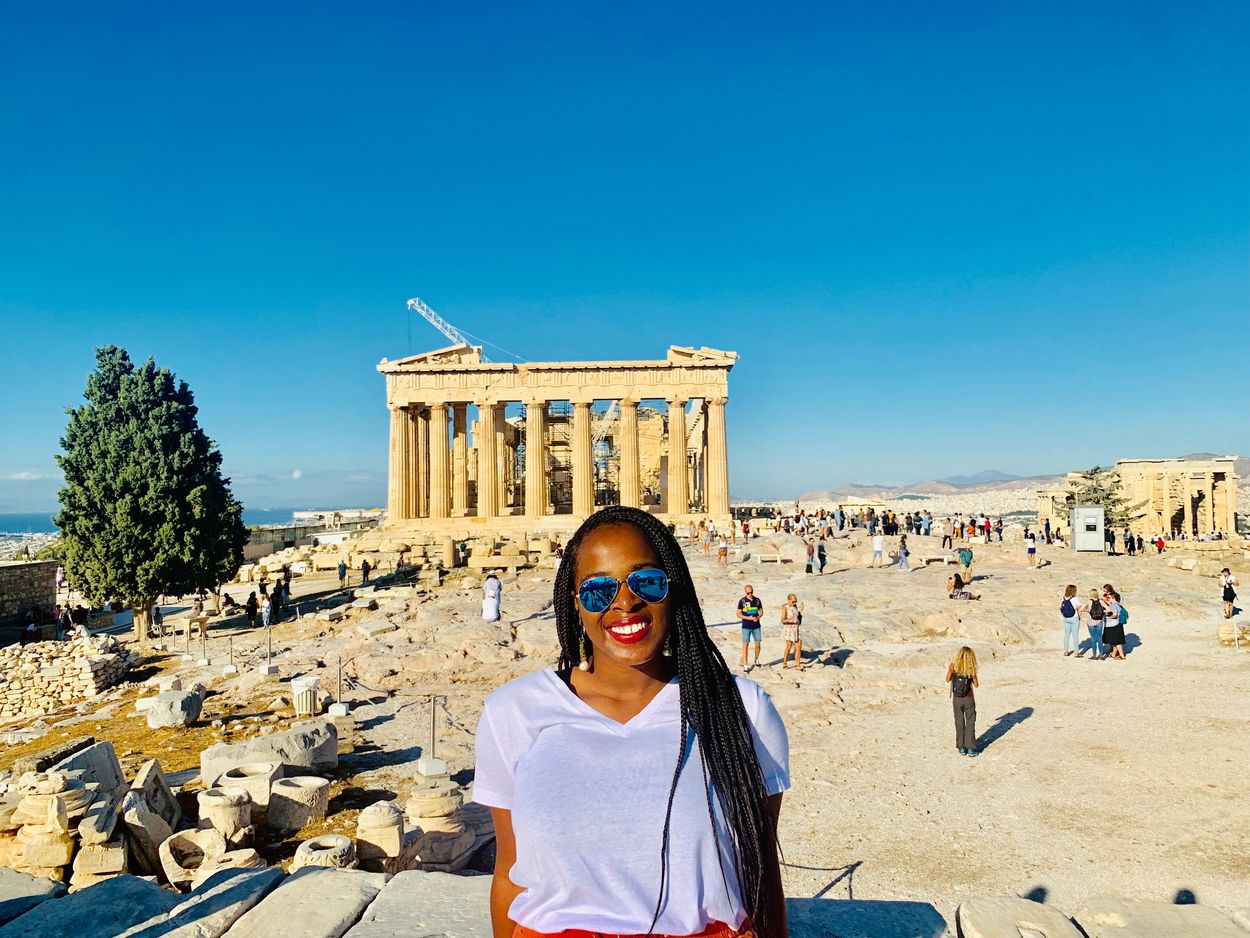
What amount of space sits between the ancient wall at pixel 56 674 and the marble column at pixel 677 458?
2779 centimetres

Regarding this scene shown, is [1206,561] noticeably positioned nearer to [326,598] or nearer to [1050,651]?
[1050,651]

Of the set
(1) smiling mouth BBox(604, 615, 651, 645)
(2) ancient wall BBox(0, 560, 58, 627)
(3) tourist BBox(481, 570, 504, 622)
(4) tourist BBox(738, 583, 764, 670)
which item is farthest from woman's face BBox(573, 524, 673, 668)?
(2) ancient wall BBox(0, 560, 58, 627)

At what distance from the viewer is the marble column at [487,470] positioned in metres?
43.5

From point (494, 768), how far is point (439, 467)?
42.8m

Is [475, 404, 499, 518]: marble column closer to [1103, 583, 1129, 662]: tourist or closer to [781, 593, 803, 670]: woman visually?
[781, 593, 803, 670]: woman

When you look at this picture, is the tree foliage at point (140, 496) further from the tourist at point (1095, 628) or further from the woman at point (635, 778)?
the woman at point (635, 778)

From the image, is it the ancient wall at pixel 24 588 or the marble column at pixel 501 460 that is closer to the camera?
the ancient wall at pixel 24 588

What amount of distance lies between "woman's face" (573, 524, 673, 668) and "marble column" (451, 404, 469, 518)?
146 ft

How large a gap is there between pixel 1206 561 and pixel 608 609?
3140 centimetres

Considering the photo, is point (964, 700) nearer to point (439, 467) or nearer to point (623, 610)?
point (623, 610)

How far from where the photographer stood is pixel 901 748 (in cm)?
1138

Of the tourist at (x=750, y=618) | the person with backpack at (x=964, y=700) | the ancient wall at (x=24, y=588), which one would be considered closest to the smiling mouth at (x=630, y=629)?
the person with backpack at (x=964, y=700)

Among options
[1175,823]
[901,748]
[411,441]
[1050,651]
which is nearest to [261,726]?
[901,748]

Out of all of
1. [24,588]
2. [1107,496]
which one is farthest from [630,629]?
[1107,496]
